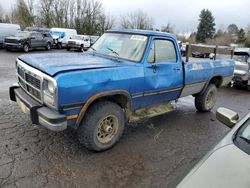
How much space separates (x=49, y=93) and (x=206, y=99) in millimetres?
4595

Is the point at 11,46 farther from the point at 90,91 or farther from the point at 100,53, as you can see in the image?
the point at 90,91

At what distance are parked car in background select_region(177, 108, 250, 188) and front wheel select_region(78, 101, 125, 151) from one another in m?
1.99

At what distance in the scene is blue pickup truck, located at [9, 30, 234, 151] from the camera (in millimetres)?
3436

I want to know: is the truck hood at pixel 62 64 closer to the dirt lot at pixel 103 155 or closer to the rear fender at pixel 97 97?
the rear fender at pixel 97 97

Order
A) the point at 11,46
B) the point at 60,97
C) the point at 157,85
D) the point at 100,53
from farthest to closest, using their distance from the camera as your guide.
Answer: the point at 11,46 < the point at 100,53 < the point at 157,85 < the point at 60,97

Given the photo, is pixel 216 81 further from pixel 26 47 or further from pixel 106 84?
pixel 26 47

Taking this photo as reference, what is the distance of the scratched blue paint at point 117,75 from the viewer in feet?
11.2

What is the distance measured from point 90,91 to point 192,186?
2137 mm

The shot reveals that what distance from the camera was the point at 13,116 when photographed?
211 inches

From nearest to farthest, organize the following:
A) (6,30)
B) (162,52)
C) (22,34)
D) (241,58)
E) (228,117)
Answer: (228,117), (162,52), (241,58), (22,34), (6,30)

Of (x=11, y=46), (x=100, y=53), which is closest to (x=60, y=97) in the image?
(x=100, y=53)

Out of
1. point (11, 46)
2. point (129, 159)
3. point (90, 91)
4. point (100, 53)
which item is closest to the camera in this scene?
point (90, 91)

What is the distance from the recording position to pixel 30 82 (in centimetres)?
395

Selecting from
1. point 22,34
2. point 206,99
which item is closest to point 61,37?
point 22,34
